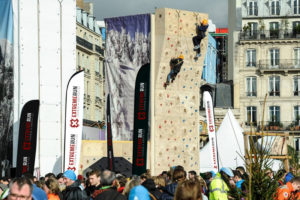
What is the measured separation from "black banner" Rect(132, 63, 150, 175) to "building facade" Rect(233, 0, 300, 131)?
141ft

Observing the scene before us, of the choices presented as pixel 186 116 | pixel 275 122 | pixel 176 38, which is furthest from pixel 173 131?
pixel 275 122

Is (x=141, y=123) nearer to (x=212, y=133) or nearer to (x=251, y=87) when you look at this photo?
(x=212, y=133)

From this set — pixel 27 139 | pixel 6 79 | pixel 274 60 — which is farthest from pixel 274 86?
pixel 27 139

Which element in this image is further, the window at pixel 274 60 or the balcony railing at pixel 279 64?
the window at pixel 274 60

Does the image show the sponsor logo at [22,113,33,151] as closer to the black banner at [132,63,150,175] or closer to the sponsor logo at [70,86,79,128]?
the sponsor logo at [70,86,79,128]

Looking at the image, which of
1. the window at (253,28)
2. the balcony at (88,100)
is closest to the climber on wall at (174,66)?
the balcony at (88,100)

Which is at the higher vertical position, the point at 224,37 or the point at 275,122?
the point at 224,37

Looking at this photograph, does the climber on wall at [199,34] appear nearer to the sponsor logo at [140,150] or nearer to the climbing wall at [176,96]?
the climbing wall at [176,96]

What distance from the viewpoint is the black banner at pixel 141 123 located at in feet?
67.4

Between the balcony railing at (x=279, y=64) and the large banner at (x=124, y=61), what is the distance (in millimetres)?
36227

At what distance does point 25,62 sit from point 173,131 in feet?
25.1

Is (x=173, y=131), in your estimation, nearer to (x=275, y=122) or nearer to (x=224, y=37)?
(x=275, y=122)

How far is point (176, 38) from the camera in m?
29.1

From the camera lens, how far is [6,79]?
21953 mm
